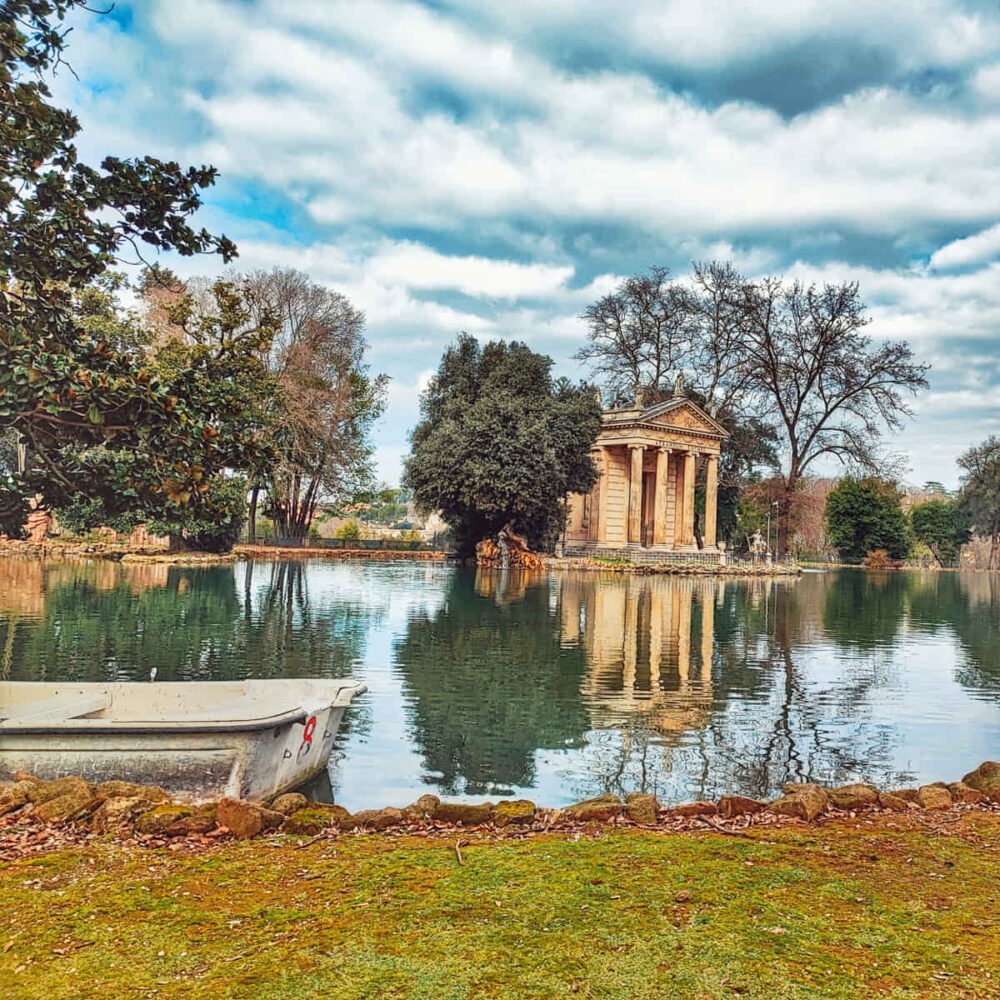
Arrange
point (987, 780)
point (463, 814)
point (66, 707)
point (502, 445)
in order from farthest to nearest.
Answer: point (502, 445) → point (66, 707) → point (987, 780) → point (463, 814)

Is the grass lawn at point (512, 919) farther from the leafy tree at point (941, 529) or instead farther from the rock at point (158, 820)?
the leafy tree at point (941, 529)

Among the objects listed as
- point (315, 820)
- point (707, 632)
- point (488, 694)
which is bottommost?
point (488, 694)

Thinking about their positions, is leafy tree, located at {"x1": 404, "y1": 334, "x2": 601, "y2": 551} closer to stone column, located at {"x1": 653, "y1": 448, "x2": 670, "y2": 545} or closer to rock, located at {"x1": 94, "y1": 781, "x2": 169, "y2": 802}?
stone column, located at {"x1": 653, "y1": 448, "x2": 670, "y2": 545}

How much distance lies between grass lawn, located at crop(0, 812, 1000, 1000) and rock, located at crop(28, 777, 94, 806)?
85cm

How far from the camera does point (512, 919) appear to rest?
469cm

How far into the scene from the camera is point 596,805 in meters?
6.91

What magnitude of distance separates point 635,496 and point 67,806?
5661 cm

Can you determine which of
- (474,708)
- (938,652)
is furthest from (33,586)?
(938,652)

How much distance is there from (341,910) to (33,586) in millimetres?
27695

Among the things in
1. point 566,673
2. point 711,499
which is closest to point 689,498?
point 711,499

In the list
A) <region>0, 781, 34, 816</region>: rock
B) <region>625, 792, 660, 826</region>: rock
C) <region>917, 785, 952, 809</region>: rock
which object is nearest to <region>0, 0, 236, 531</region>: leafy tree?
<region>0, 781, 34, 816</region>: rock

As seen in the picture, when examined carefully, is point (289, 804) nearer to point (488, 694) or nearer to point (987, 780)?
point (987, 780)

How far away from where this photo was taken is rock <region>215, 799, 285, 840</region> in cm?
621

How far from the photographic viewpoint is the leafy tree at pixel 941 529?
304 feet
